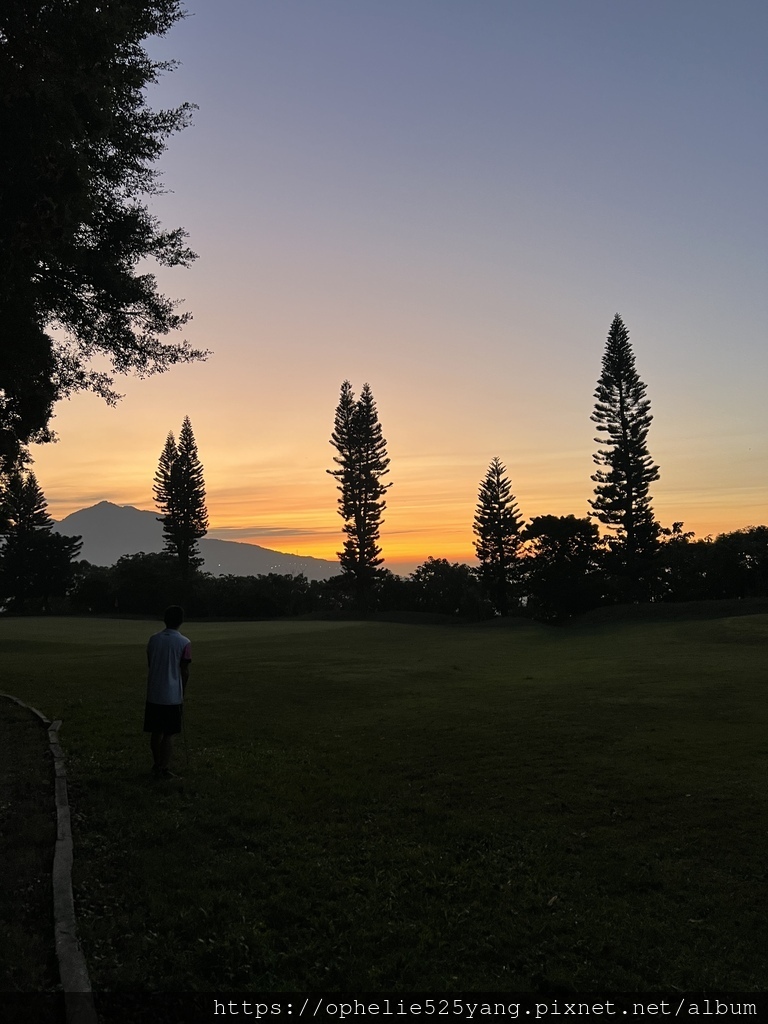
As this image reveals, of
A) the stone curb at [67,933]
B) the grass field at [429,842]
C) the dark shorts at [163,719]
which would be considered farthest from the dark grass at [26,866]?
the dark shorts at [163,719]

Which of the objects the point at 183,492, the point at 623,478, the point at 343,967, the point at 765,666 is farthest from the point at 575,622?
the point at 183,492

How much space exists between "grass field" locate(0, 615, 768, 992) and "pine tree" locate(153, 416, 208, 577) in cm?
5722

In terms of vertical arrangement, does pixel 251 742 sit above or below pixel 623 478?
below

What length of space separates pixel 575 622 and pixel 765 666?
23.4 metres

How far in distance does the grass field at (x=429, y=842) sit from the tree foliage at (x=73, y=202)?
613cm

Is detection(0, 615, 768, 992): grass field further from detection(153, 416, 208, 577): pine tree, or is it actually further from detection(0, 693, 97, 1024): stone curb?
detection(153, 416, 208, 577): pine tree

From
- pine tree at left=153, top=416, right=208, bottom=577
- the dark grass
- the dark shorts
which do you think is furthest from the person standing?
pine tree at left=153, top=416, right=208, bottom=577

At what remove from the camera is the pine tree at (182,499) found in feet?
225

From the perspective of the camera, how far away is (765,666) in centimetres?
1594

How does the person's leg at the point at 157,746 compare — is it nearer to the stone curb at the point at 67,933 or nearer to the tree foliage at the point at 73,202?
the stone curb at the point at 67,933

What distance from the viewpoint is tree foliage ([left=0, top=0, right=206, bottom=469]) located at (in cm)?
891

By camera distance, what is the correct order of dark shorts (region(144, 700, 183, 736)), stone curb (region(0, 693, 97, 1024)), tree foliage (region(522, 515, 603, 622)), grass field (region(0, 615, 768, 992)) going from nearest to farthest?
stone curb (region(0, 693, 97, 1024)) < grass field (region(0, 615, 768, 992)) < dark shorts (region(144, 700, 183, 736)) < tree foliage (region(522, 515, 603, 622))

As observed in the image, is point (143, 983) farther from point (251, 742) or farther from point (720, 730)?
point (720, 730)

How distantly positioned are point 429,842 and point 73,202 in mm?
9335
